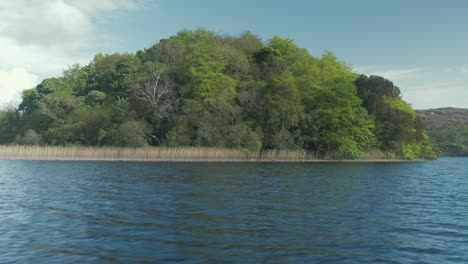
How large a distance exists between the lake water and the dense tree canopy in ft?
124

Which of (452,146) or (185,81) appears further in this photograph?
(452,146)

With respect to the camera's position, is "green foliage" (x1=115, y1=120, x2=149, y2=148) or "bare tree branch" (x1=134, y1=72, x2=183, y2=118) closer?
"green foliage" (x1=115, y1=120, x2=149, y2=148)

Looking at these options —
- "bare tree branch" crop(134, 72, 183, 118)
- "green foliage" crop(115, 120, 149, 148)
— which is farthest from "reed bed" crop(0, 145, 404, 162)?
"bare tree branch" crop(134, 72, 183, 118)

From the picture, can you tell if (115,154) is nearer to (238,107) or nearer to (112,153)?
(112,153)

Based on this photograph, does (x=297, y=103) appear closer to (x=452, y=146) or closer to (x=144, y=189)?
(x=144, y=189)

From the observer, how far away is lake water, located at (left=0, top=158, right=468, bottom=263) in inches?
455

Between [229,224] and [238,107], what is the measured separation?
172 feet

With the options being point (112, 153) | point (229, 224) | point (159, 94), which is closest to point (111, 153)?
point (112, 153)

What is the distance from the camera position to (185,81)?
7375 cm

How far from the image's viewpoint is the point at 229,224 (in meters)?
15.2

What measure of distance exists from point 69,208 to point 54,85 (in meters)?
81.0

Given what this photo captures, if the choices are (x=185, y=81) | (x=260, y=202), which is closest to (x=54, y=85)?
(x=185, y=81)

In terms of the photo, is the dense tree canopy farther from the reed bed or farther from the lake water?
the lake water

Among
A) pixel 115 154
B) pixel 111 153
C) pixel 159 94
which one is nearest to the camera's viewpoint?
pixel 111 153
